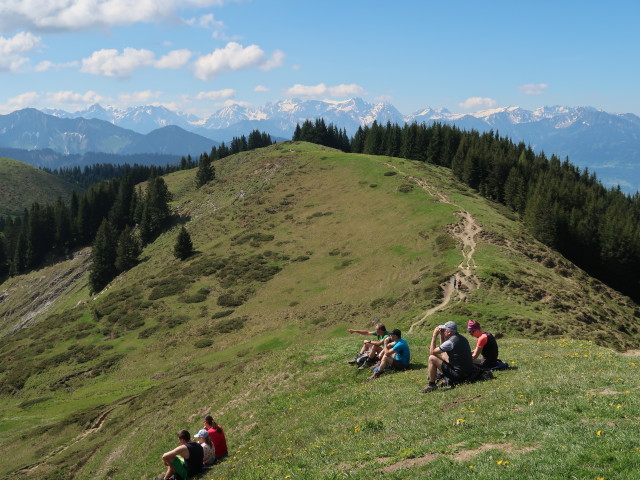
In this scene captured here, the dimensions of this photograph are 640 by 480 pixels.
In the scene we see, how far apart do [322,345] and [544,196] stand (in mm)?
66677

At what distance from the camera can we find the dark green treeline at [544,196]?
75.0 m

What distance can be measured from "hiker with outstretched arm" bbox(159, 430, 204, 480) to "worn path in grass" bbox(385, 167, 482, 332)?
26.0 meters

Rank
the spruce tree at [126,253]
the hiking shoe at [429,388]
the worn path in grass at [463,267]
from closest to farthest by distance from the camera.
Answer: the hiking shoe at [429,388] < the worn path in grass at [463,267] < the spruce tree at [126,253]

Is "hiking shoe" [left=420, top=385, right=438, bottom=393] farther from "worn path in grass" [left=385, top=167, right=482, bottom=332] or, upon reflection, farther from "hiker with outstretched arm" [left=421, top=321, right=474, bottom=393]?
"worn path in grass" [left=385, top=167, right=482, bottom=332]

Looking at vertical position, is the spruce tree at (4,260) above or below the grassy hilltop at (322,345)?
below

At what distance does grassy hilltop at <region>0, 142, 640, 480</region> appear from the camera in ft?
40.5

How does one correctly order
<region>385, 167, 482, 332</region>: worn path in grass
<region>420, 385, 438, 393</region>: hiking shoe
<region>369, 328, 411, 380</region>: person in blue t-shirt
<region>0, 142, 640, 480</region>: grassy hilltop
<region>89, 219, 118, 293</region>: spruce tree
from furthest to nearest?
<region>89, 219, 118, 293</region>: spruce tree
<region>385, 167, 482, 332</region>: worn path in grass
<region>369, 328, 411, 380</region>: person in blue t-shirt
<region>420, 385, 438, 393</region>: hiking shoe
<region>0, 142, 640, 480</region>: grassy hilltop

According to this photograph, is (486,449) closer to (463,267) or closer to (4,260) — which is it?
(463,267)

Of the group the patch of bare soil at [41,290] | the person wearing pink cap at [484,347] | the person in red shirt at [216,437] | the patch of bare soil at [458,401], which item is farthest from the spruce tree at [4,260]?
the patch of bare soil at [458,401]

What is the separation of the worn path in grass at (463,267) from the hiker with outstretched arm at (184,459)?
85.3 ft

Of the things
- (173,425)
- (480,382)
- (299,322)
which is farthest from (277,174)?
(480,382)

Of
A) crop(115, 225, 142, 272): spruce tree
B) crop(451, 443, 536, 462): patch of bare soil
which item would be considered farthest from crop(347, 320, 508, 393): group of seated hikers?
crop(115, 225, 142, 272): spruce tree

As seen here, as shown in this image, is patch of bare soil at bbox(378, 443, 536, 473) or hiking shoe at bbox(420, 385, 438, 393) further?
hiking shoe at bbox(420, 385, 438, 393)

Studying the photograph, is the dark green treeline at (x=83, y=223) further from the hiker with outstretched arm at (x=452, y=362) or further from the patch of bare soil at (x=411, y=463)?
the patch of bare soil at (x=411, y=463)
